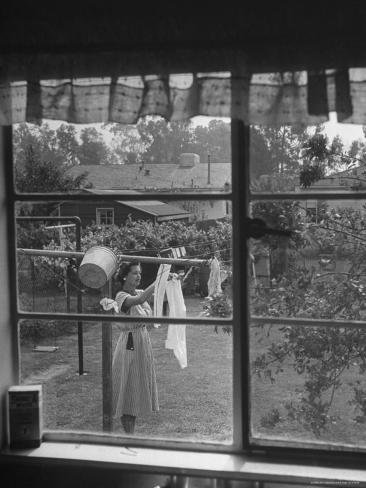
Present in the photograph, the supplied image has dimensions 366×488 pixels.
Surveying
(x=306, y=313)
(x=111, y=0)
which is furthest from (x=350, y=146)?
(x=111, y=0)

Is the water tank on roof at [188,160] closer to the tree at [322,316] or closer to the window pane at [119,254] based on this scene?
the window pane at [119,254]

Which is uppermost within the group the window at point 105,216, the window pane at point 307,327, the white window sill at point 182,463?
the window at point 105,216

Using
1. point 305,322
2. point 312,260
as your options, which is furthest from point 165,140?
point 305,322

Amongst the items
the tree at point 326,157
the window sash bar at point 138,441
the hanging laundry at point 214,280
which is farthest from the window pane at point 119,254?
the window sash bar at point 138,441

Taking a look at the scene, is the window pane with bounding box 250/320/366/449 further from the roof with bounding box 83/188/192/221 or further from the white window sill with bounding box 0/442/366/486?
the roof with bounding box 83/188/192/221

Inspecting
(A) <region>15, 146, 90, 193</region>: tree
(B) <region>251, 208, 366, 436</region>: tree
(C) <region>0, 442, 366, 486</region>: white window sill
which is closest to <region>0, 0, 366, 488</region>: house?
(C) <region>0, 442, 366, 486</region>: white window sill

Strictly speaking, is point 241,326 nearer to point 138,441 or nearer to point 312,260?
point 312,260

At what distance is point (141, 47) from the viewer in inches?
87.0

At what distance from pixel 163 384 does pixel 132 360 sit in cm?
16

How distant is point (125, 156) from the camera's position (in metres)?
2.47

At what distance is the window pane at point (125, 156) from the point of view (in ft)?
7.72

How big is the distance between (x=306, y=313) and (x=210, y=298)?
37 cm

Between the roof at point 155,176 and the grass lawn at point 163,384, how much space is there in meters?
0.46

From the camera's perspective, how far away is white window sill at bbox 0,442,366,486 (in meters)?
2.12
